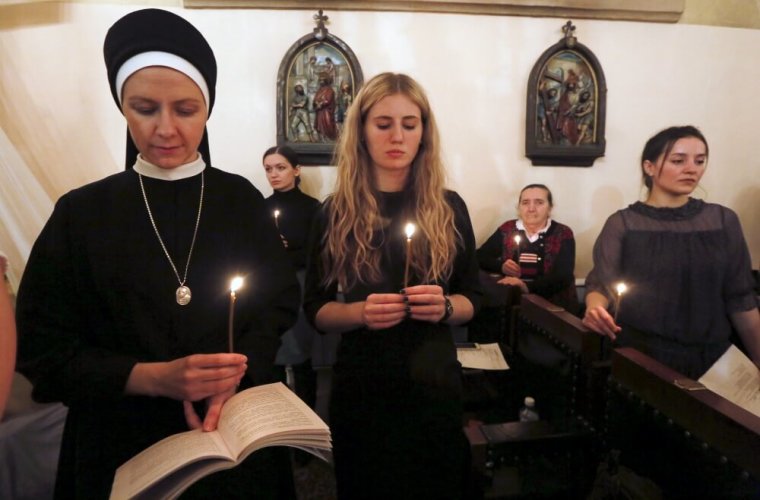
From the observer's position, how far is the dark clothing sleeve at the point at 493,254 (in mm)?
3711

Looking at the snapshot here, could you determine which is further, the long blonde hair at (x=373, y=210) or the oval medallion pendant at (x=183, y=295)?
the long blonde hair at (x=373, y=210)

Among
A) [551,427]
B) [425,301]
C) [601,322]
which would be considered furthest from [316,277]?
[601,322]

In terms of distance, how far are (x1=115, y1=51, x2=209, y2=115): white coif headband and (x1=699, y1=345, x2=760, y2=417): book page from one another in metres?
1.92

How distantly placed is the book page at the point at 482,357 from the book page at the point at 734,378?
0.79 meters

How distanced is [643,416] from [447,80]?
128 inches

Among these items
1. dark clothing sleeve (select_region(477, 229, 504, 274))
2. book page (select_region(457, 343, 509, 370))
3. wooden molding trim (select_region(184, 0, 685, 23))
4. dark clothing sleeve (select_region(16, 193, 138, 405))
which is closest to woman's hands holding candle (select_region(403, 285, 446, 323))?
dark clothing sleeve (select_region(16, 193, 138, 405))

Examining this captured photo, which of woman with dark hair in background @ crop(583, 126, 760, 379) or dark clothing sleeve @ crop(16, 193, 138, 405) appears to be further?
woman with dark hair in background @ crop(583, 126, 760, 379)

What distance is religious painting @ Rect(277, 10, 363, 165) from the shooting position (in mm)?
3697

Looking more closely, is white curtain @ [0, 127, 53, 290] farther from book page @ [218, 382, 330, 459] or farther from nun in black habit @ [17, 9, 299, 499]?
book page @ [218, 382, 330, 459]

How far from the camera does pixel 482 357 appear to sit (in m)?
2.29

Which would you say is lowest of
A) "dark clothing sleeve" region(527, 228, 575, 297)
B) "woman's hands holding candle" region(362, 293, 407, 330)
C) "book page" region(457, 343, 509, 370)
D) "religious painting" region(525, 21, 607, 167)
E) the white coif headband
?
"book page" region(457, 343, 509, 370)

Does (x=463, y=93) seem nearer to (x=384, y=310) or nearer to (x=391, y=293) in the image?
(x=391, y=293)

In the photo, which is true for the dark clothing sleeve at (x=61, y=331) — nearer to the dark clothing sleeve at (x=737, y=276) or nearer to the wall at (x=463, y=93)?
the dark clothing sleeve at (x=737, y=276)

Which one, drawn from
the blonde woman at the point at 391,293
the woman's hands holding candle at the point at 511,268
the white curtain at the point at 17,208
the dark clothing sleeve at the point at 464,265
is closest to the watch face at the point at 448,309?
the blonde woman at the point at 391,293
